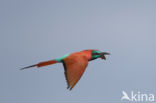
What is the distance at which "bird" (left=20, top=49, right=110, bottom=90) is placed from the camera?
4530mm

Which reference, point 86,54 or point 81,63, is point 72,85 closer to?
point 81,63

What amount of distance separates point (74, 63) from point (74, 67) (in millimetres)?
152

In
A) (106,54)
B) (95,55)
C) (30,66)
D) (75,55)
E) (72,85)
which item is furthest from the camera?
(106,54)

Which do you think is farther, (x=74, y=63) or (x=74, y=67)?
(x=74, y=63)

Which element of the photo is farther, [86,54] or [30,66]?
[86,54]

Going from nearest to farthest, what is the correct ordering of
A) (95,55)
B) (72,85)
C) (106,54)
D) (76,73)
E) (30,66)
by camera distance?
1. (72,85)
2. (76,73)
3. (30,66)
4. (95,55)
5. (106,54)

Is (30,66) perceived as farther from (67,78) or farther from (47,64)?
(67,78)

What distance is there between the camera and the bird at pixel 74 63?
14.9ft

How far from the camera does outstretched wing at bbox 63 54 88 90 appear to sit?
4.48 metres

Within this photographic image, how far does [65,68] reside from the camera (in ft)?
16.0

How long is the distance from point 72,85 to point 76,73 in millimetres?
411

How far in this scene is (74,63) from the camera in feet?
16.6

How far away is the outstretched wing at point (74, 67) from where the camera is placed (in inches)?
176

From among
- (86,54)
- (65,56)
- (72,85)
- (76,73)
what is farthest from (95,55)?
(72,85)
